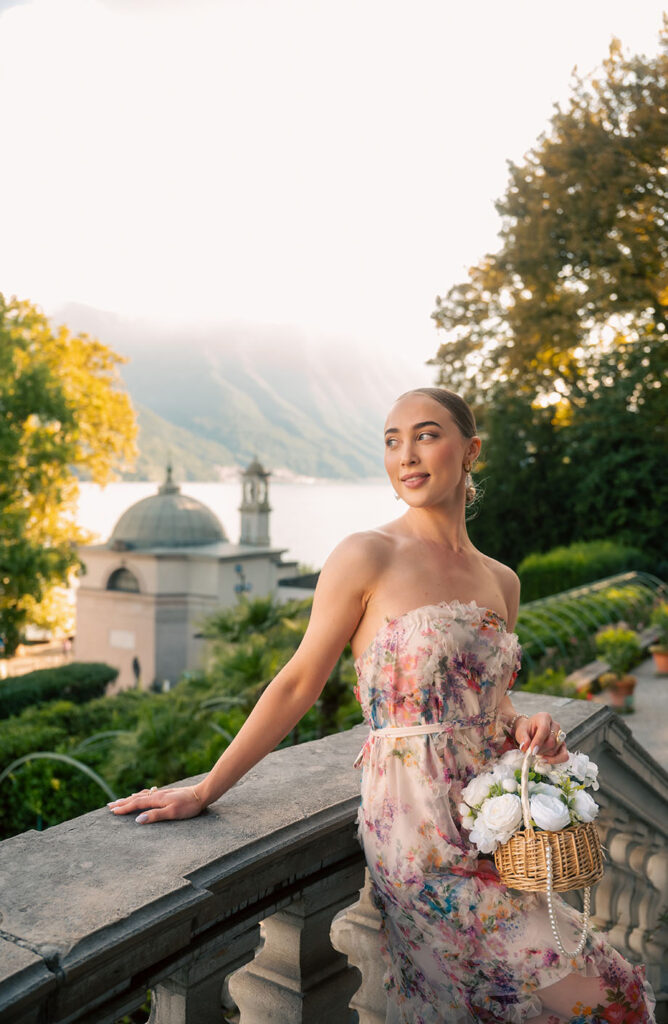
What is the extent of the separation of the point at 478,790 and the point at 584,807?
0.24 m

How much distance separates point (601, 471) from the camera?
26234 mm

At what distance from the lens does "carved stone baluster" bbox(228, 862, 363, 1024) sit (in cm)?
198

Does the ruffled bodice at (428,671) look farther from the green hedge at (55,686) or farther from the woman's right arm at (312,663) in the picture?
the green hedge at (55,686)

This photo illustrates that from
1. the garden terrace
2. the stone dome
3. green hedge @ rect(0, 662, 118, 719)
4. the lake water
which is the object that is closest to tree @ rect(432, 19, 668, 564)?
the garden terrace

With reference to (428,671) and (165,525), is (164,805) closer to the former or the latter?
(428,671)

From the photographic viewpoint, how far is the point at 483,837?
1.93 meters

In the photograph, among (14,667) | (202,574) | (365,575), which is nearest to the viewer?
(365,575)

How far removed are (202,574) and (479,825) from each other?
131ft

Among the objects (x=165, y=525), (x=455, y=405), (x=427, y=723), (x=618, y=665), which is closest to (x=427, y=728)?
(x=427, y=723)

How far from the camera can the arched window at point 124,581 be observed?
137 feet

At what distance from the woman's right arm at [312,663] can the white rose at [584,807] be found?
0.64m

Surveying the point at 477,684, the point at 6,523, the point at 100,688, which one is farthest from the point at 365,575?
the point at 100,688

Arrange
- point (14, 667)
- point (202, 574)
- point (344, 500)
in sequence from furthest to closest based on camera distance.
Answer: point (344, 500) → point (202, 574) → point (14, 667)

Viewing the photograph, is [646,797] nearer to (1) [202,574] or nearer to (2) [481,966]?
(2) [481,966]
